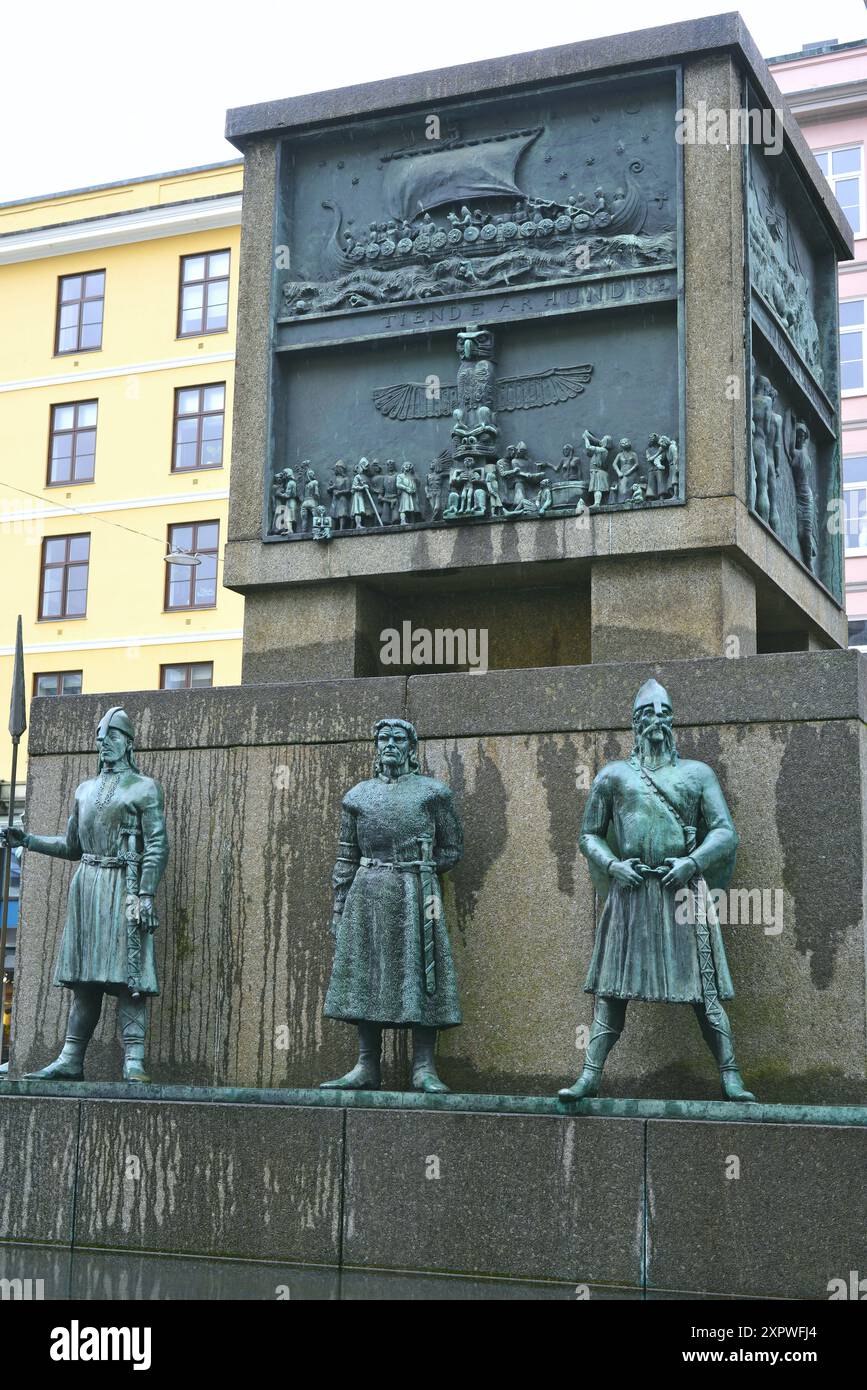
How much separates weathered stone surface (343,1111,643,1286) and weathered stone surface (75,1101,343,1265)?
206 millimetres

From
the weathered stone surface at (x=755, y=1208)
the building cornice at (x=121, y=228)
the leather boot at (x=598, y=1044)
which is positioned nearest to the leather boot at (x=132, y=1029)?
the leather boot at (x=598, y=1044)

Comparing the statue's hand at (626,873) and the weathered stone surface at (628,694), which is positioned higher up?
the weathered stone surface at (628,694)

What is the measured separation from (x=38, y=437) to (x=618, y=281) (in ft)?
106

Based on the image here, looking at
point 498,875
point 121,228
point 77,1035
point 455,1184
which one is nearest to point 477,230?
point 498,875

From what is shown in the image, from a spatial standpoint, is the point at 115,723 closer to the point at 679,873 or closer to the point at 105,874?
the point at 105,874

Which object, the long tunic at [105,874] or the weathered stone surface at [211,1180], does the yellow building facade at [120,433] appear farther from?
the weathered stone surface at [211,1180]

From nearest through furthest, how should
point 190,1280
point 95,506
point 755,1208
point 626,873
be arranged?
point 755,1208 → point 190,1280 → point 626,873 → point 95,506

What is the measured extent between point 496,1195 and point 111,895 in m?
2.76

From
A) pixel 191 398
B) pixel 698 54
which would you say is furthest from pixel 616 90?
pixel 191 398

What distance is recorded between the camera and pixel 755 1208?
8.48 metres

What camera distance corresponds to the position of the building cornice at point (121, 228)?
40.5 metres

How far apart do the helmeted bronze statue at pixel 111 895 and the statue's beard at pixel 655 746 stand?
2.81m

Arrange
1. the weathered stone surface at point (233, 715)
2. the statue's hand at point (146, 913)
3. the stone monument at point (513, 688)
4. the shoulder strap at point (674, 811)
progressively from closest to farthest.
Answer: the stone monument at point (513, 688) → the shoulder strap at point (674, 811) → the statue's hand at point (146, 913) → the weathered stone surface at point (233, 715)

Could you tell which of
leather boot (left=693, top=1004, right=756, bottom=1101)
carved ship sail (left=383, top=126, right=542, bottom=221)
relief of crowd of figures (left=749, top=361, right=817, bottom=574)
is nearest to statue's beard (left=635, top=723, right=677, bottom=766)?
leather boot (left=693, top=1004, right=756, bottom=1101)
